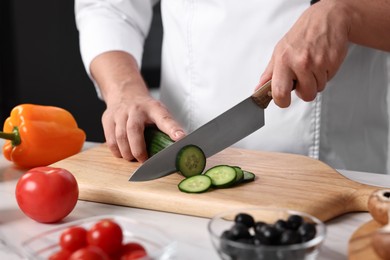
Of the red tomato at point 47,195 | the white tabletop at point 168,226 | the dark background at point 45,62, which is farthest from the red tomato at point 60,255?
the dark background at point 45,62

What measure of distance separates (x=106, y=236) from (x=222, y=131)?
55 cm

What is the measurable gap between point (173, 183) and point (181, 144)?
0.27 ft

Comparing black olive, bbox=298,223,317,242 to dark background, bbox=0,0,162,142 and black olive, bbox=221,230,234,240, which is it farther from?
dark background, bbox=0,0,162,142

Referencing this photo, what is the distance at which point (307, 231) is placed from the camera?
96cm

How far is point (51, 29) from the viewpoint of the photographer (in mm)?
3111

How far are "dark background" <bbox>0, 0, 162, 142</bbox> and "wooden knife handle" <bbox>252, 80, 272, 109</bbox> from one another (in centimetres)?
178

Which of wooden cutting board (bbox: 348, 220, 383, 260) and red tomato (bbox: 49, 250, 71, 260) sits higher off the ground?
red tomato (bbox: 49, 250, 71, 260)

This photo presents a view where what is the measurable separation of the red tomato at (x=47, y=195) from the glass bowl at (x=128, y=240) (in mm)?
180

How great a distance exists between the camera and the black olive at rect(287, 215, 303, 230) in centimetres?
98

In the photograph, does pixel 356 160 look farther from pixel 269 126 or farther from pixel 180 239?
pixel 180 239

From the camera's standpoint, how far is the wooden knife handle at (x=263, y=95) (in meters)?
1.43

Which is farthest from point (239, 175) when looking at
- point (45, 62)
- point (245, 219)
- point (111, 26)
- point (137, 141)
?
point (45, 62)

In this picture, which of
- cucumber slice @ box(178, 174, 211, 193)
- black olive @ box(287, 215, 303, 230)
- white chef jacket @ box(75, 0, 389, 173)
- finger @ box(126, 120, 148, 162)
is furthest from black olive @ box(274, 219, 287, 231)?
white chef jacket @ box(75, 0, 389, 173)

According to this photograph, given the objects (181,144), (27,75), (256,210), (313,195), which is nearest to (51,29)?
(27,75)
